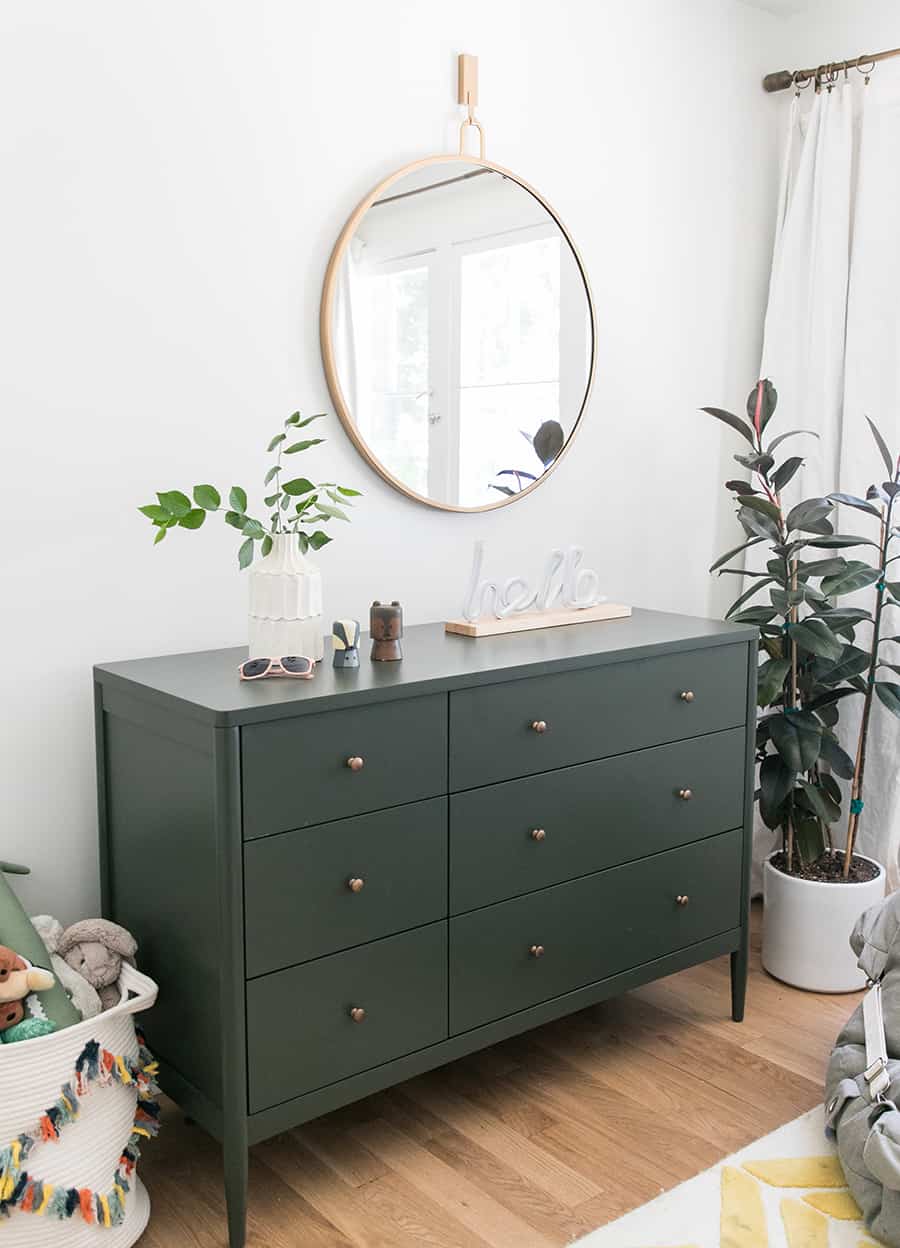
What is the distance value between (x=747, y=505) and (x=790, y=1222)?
1510 mm

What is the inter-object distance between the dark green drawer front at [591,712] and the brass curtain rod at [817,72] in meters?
1.60

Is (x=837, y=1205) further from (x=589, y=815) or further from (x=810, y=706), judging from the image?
(x=810, y=706)

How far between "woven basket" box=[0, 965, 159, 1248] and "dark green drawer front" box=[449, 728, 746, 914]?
61 centimetres

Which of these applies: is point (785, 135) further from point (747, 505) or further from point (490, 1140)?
point (490, 1140)

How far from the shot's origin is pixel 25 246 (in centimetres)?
199

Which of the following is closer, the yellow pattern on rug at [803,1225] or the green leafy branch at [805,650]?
the yellow pattern on rug at [803,1225]

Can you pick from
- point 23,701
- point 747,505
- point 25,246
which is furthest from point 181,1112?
point 747,505

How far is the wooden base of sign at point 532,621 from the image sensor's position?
2.41 meters

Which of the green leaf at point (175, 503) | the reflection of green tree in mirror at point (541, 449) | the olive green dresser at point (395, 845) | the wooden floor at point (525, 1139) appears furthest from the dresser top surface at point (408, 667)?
the wooden floor at point (525, 1139)

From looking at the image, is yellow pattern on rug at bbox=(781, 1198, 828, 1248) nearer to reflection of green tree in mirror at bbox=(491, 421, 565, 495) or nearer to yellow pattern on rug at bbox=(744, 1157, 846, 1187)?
yellow pattern on rug at bbox=(744, 1157, 846, 1187)

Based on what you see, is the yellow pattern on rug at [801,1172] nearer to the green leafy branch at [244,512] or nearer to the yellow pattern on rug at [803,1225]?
the yellow pattern on rug at [803,1225]

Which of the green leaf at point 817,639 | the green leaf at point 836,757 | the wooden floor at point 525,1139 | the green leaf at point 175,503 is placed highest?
the green leaf at point 175,503

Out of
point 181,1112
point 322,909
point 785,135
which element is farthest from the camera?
point 785,135

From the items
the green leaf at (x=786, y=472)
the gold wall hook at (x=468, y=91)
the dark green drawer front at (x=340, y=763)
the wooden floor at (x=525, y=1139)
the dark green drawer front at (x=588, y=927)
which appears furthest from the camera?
the green leaf at (x=786, y=472)
